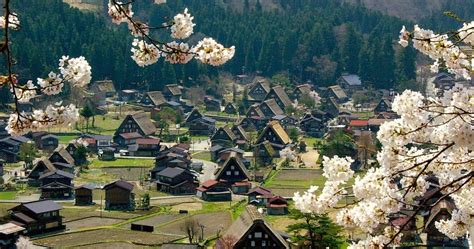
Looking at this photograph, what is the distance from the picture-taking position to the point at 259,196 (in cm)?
2648

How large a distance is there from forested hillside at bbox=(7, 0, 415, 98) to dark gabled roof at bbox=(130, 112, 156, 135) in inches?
346

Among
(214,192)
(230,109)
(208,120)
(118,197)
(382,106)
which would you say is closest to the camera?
(118,197)

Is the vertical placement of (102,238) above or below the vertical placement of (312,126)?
above

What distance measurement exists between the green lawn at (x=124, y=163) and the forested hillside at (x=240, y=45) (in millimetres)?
12825

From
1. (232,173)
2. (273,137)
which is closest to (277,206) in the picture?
(232,173)

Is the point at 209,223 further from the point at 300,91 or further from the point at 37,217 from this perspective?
the point at 300,91

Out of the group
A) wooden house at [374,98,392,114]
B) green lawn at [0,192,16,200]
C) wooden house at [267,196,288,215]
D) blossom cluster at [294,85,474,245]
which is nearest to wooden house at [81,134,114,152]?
green lawn at [0,192,16,200]

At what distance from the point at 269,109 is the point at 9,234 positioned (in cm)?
2733

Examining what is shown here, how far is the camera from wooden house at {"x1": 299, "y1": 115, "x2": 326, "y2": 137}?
42066mm

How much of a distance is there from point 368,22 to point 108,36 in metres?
30.8

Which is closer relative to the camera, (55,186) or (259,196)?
(259,196)

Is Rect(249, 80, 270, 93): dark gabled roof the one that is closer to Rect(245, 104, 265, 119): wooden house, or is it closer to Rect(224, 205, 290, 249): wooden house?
Rect(245, 104, 265, 119): wooden house

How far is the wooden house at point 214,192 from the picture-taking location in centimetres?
2762

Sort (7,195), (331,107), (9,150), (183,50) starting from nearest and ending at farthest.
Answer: (183,50) < (7,195) < (9,150) < (331,107)
